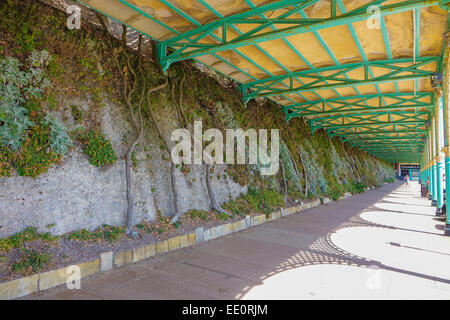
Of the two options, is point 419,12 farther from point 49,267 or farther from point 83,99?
point 49,267

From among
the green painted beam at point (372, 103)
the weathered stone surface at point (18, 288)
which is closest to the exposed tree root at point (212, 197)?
the weathered stone surface at point (18, 288)

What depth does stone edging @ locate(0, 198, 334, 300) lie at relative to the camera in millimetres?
3607

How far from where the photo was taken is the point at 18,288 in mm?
3598

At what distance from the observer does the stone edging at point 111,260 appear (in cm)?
361

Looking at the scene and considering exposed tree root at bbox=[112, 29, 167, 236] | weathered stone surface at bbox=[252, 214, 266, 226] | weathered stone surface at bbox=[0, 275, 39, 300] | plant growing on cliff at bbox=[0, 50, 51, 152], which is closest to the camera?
weathered stone surface at bbox=[0, 275, 39, 300]

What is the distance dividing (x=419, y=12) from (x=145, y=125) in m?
6.58

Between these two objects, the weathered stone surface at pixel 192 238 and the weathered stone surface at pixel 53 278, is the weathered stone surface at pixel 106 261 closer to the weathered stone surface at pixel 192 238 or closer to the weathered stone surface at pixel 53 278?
Answer: the weathered stone surface at pixel 53 278

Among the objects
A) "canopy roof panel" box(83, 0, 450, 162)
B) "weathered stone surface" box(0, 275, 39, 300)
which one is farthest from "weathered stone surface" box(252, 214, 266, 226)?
"weathered stone surface" box(0, 275, 39, 300)

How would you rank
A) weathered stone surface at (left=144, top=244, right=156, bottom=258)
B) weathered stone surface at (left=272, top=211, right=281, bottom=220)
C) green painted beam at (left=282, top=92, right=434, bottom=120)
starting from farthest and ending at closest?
green painted beam at (left=282, top=92, right=434, bottom=120) < weathered stone surface at (left=272, top=211, right=281, bottom=220) < weathered stone surface at (left=144, top=244, right=156, bottom=258)

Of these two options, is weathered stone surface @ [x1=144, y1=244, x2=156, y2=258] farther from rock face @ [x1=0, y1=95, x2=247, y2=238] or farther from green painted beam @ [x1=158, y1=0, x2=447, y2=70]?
green painted beam @ [x1=158, y1=0, x2=447, y2=70]

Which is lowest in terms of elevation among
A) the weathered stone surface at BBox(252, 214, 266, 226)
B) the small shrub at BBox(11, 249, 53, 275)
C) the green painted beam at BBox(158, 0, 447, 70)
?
the weathered stone surface at BBox(252, 214, 266, 226)

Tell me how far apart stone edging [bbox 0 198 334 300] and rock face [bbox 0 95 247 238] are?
875mm

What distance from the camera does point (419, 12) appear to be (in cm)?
579
